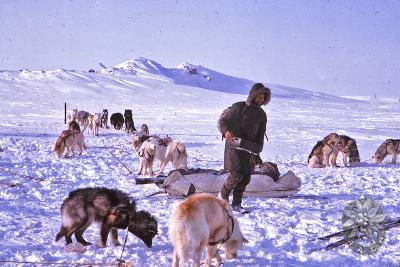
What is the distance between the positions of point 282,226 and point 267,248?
97 cm

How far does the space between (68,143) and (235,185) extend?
780 cm

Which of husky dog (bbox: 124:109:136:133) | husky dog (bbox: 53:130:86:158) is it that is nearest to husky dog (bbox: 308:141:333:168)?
husky dog (bbox: 53:130:86:158)

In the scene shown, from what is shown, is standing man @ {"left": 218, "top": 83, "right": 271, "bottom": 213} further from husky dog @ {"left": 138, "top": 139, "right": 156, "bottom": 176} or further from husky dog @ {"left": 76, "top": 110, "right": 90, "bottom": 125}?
husky dog @ {"left": 76, "top": 110, "right": 90, "bottom": 125}

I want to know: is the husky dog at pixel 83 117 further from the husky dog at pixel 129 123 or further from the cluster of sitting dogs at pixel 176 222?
the cluster of sitting dogs at pixel 176 222

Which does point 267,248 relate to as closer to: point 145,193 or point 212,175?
point 212,175

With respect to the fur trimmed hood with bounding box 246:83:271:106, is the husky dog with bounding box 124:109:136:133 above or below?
below

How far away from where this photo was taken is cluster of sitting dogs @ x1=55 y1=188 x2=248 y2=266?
3771mm

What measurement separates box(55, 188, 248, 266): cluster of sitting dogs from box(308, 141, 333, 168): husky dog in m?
7.94

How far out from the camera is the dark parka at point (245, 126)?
6312 millimetres

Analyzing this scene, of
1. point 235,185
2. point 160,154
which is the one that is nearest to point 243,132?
point 235,185

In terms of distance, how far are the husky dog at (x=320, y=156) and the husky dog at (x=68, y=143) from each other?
631 centimetres

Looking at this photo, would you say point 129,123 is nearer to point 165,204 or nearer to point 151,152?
point 151,152

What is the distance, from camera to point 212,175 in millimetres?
7668

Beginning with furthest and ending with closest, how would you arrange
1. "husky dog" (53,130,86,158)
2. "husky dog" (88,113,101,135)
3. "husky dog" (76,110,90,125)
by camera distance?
"husky dog" (76,110,90,125) < "husky dog" (88,113,101,135) < "husky dog" (53,130,86,158)
